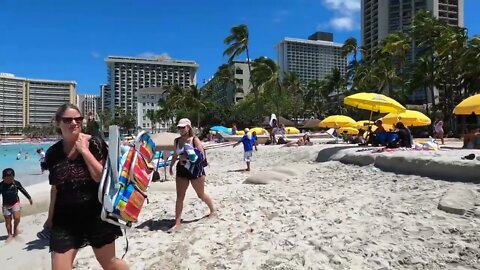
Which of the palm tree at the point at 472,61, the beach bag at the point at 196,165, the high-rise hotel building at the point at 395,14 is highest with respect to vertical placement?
the high-rise hotel building at the point at 395,14

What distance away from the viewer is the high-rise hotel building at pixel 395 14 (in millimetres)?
63094

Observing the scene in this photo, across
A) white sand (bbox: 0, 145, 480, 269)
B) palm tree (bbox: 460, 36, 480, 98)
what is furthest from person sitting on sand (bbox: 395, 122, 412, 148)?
palm tree (bbox: 460, 36, 480, 98)

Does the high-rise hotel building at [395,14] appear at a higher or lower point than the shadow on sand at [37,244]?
higher

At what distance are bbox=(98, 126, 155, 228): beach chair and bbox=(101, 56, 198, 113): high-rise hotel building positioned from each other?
137 meters

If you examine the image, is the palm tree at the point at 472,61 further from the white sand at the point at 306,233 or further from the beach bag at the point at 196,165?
the beach bag at the point at 196,165

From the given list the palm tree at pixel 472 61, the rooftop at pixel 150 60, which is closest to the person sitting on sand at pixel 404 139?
the palm tree at pixel 472 61

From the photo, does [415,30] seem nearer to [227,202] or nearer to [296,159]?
[296,159]

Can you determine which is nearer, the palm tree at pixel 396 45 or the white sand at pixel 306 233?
the white sand at pixel 306 233

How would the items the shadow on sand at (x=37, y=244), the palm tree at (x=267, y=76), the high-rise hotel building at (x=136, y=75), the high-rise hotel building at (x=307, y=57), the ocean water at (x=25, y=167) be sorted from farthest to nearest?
the high-rise hotel building at (x=136, y=75), the high-rise hotel building at (x=307, y=57), the palm tree at (x=267, y=76), the ocean water at (x=25, y=167), the shadow on sand at (x=37, y=244)

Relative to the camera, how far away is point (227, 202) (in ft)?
23.9

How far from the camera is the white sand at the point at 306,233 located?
4.43 metres

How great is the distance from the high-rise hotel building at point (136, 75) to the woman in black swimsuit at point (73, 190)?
13742 cm

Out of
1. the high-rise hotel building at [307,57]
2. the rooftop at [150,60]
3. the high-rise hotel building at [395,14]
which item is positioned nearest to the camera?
the high-rise hotel building at [395,14]

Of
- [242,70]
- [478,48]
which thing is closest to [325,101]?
[242,70]
